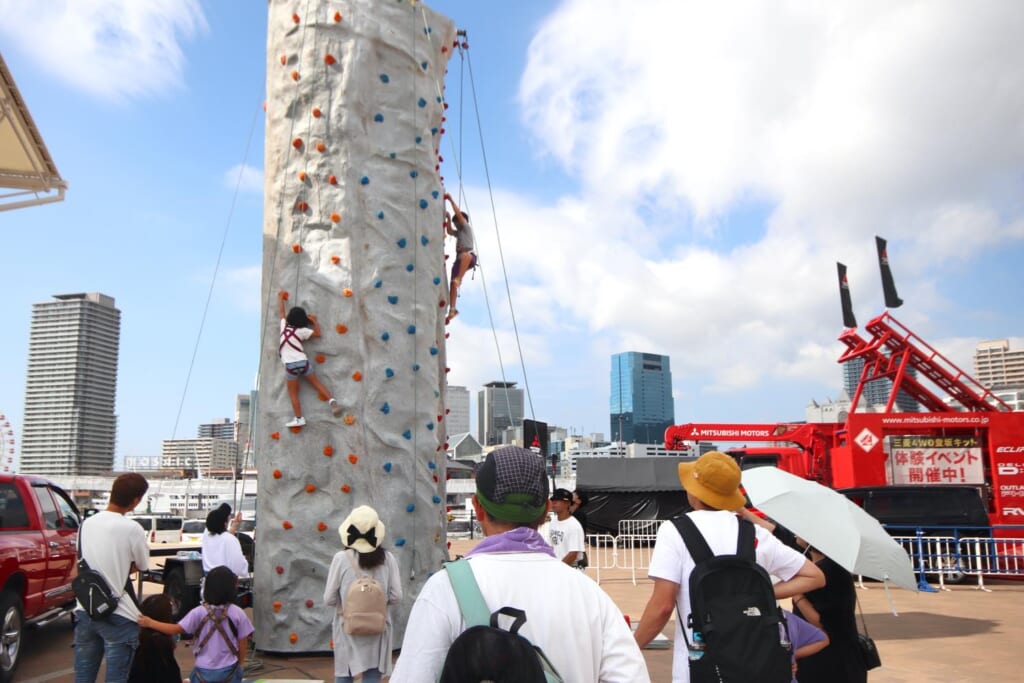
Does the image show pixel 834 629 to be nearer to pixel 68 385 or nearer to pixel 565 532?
pixel 565 532

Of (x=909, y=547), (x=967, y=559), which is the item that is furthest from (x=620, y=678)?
(x=967, y=559)

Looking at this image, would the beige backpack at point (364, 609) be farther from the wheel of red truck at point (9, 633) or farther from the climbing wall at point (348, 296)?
the wheel of red truck at point (9, 633)

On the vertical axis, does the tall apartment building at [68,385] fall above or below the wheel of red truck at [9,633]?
above

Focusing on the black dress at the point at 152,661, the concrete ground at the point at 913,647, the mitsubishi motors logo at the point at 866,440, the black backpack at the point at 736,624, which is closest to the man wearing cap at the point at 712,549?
the black backpack at the point at 736,624

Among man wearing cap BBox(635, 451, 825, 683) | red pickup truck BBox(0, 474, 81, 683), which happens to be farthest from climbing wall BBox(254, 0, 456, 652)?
man wearing cap BBox(635, 451, 825, 683)

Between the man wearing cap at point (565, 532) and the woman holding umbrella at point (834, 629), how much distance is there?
367 centimetres

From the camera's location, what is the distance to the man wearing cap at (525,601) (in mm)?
1797

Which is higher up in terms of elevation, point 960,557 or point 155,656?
point 155,656

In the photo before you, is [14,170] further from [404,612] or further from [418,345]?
[404,612]

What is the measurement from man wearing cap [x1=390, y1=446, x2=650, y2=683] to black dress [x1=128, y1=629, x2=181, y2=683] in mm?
3571

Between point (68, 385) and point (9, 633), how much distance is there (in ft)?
611

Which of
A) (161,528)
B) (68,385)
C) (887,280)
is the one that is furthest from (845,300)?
(68,385)

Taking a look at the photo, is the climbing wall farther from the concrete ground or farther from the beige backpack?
the beige backpack

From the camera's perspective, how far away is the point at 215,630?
15.4 ft
